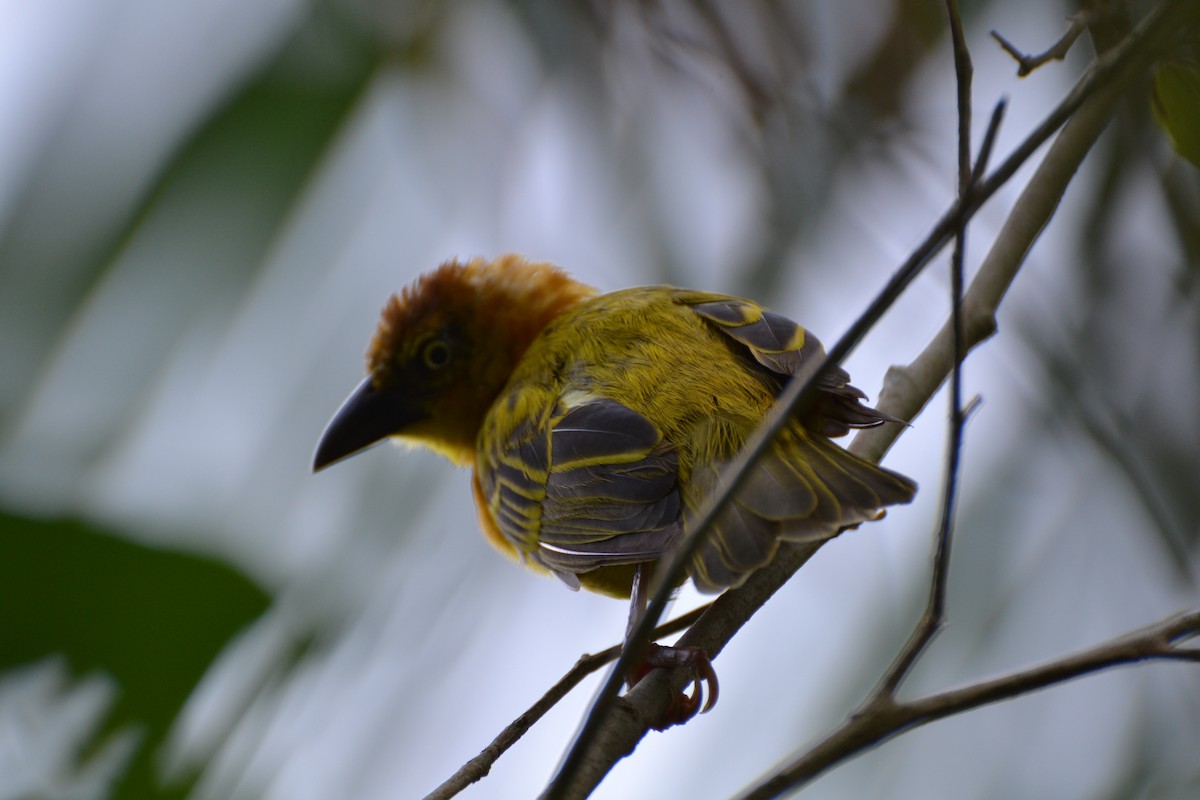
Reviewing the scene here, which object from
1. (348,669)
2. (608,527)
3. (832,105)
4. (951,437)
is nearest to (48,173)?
(348,669)

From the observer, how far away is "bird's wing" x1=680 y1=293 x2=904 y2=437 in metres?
2.66

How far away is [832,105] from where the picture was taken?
334cm

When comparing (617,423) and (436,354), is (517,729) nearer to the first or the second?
(617,423)

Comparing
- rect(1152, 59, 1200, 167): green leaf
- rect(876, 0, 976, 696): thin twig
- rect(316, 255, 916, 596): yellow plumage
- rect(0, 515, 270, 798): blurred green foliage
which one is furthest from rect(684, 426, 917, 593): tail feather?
rect(0, 515, 270, 798): blurred green foliage

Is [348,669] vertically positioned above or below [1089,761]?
below

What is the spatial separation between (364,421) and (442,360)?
337 mm

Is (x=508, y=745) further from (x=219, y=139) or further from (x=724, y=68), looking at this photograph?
(x=724, y=68)

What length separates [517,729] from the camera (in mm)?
1941

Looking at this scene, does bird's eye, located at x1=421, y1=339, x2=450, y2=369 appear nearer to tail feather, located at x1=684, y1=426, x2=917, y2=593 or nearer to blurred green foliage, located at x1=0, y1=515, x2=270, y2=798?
blurred green foliage, located at x1=0, y1=515, x2=270, y2=798

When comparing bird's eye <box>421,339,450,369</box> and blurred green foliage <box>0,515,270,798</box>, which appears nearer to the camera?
blurred green foliage <box>0,515,270,798</box>

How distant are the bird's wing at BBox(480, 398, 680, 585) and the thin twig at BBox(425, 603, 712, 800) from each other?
28cm

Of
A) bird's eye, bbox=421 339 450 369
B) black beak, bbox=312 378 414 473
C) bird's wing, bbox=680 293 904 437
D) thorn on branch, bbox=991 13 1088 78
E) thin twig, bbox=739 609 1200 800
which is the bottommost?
black beak, bbox=312 378 414 473

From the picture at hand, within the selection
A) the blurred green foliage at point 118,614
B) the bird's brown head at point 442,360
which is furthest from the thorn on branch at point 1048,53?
the bird's brown head at point 442,360

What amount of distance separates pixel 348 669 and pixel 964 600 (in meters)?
1.74
